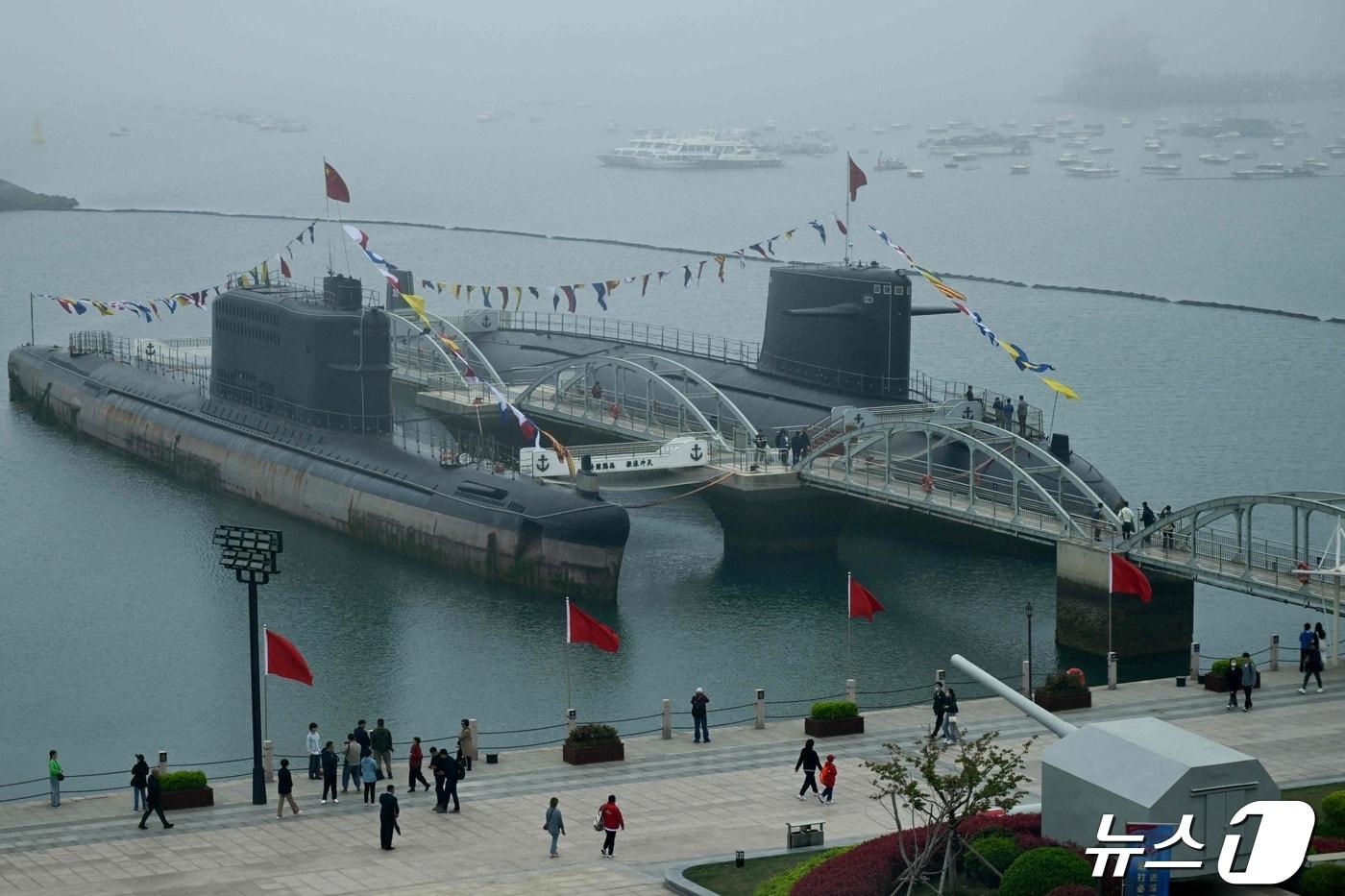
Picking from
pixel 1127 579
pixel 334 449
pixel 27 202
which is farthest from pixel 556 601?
pixel 27 202

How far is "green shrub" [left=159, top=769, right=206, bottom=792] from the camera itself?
103 ft

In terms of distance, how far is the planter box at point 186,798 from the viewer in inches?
1232

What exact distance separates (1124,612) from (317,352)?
25.2m

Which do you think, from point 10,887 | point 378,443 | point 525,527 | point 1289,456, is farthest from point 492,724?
point 1289,456

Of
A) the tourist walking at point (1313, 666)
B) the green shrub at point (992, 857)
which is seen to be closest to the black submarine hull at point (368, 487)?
the tourist walking at point (1313, 666)

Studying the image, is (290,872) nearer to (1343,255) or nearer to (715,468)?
(715,468)

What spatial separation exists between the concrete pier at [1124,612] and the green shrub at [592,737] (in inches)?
596

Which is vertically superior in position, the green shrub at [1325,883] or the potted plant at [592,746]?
the green shrub at [1325,883]

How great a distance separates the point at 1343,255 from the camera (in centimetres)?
14988

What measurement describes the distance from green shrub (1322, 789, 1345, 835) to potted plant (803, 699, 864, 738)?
10723 millimetres

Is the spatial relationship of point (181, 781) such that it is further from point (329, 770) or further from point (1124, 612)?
point (1124, 612)

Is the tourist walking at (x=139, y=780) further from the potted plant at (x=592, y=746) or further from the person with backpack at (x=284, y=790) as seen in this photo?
the potted plant at (x=592, y=746)

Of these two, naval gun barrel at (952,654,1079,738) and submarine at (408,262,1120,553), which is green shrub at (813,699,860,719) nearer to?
naval gun barrel at (952,654,1079,738)

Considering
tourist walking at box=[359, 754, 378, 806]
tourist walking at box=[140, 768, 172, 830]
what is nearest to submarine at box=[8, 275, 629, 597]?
tourist walking at box=[359, 754, 378, 806]
